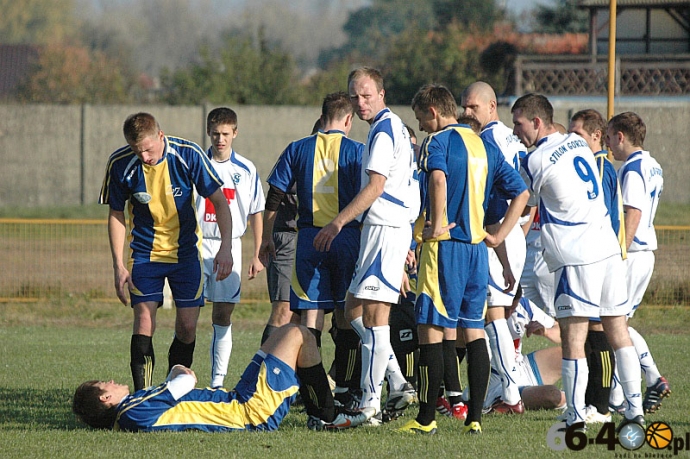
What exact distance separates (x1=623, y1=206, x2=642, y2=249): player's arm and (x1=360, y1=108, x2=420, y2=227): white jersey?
1621mm

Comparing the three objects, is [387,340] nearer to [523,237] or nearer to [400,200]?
[400,200]

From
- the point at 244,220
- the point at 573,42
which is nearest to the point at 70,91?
the point at 573,42

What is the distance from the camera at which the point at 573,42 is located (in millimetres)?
48219

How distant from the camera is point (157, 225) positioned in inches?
282

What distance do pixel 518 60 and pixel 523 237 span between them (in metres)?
22.7

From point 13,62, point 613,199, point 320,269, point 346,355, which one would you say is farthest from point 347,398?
point 13,62

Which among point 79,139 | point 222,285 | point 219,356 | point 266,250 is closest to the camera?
point 266,250

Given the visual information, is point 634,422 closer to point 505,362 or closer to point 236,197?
point 505,362

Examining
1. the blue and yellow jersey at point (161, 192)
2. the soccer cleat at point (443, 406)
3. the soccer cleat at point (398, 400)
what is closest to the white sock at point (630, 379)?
the soccer cleat at point (443, 406)

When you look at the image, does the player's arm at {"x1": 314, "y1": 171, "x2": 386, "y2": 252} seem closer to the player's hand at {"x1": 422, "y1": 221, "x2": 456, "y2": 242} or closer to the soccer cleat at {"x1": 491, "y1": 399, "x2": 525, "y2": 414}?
the player's hand at {"x1": 422, "y1": 221, "x2": 456, "y2": 242}

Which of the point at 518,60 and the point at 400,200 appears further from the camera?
the point at 518,60

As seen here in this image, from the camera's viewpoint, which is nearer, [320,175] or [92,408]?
[92,408]

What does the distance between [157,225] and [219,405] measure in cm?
162

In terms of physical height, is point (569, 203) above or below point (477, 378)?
above
